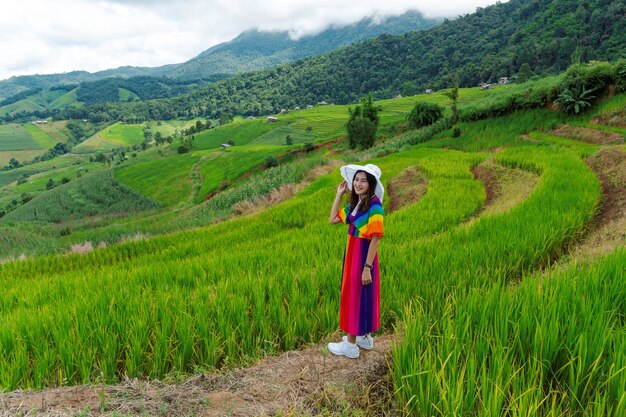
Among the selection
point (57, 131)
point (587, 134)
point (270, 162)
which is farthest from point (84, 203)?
point (57, 131)

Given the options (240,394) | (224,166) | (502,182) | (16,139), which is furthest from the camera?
(16,139)

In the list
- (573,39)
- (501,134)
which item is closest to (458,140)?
(501,134)

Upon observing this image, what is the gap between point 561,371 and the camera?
2578 millimetres

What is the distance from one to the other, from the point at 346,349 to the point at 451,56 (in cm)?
15833

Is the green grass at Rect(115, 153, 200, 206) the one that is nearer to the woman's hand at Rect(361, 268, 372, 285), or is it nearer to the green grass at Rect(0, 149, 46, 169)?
the woman's hand at Rect(361, 268, 372, 285)

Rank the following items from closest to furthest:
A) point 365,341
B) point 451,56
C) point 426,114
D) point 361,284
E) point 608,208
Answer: point 361,284 → point 365,341 → point 608,208 → point 426,114 → point 451,56

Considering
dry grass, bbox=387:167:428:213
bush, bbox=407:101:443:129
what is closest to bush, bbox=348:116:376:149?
bush, bbox=407:101:443:129

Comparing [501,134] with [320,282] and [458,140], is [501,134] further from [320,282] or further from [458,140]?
[320,282]

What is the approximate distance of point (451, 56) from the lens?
140125mm

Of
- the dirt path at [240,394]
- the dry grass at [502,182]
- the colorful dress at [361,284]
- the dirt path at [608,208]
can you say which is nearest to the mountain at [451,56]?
the dry grass at [502,182]

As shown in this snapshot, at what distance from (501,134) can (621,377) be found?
30.2m

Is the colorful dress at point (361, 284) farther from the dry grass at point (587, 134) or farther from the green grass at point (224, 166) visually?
the green grass at point (224, 166)

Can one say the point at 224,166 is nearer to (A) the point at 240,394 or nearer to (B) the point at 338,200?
(B) the point at 338,200

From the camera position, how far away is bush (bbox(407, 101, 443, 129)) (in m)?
42.7
